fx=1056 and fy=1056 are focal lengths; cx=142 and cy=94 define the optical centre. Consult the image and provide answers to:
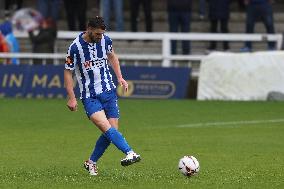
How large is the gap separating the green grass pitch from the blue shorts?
28.9 inches

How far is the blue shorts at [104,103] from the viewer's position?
1251 centimetres

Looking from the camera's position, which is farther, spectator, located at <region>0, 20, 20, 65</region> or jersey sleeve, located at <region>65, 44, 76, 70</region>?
spectator, located at <region>0, 20, 20, 65</region>

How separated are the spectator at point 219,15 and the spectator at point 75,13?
11.0 feet

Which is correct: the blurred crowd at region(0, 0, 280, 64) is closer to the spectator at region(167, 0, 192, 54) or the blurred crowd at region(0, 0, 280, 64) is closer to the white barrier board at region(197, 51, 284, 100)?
the spectator at region(167, 0, 192, 54)

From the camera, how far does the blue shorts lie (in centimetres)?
1251

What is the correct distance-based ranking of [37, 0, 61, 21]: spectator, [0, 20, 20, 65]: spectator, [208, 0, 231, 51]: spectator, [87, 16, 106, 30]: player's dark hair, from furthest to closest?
[37, 0, 61, 21]: spectator, [208, 0, 231, 51]: spectator, [0, 20, 20, 65]: spectator, [87, 16, 106, 30]: player's dark hair

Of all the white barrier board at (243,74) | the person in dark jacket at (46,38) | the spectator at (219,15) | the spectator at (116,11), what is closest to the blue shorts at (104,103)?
the white barrier board at (243,74)

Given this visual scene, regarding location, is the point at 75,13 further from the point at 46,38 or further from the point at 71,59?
the point at 71,59

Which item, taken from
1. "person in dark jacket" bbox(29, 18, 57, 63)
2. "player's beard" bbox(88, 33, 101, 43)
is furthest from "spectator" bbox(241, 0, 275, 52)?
"player's beard" bbox(88, 33, 101, 43)

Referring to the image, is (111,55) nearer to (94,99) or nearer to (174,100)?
(94,99)

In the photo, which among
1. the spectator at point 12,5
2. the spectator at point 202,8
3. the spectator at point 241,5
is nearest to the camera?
the spectator at point 202,8

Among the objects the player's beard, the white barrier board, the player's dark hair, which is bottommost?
the white barrier board

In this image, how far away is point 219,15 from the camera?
26.8 m

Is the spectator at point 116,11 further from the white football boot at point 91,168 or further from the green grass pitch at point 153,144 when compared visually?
the white football boot at point 91,168
